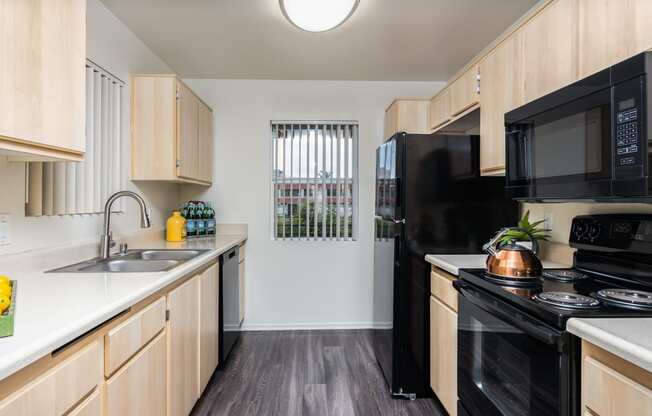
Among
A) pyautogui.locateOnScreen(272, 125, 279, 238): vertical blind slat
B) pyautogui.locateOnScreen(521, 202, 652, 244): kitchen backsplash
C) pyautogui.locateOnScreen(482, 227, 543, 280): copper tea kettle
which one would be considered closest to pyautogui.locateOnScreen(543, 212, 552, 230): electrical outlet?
pyautogui.locateOnScreen(521, 202, 652, 244): kitchen backsplash

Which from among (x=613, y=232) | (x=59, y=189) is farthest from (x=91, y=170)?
(x=613, y=232)

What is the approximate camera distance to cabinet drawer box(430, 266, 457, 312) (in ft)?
5.74

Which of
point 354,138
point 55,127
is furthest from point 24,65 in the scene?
point 354,138

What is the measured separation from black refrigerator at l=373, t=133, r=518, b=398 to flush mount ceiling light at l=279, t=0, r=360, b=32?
0.75 m

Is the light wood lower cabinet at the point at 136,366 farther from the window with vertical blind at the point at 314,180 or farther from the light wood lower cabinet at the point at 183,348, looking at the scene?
the window with vertical blind at the point at 314,180

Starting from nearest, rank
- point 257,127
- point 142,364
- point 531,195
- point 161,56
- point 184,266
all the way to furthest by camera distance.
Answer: point 142,364, point 531,195, point 184,266, point 161,56, point 257,127

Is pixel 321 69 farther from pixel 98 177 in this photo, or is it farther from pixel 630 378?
pixel 630 378

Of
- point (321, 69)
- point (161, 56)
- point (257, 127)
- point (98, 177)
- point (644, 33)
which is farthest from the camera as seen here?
point (257, 127)

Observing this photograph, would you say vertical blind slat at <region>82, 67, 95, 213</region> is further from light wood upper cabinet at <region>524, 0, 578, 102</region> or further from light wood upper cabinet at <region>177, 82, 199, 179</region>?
light wood upper cabinet at <region>524, 0, 578, 102</region>

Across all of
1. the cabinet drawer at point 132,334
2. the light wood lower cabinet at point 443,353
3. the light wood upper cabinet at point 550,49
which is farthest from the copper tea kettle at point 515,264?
the cabinet drawer at point 132,334

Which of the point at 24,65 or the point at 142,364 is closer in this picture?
the point at 24,65

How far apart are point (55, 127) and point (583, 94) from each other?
1801 mm

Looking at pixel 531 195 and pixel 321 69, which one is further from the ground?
pixel 321 69

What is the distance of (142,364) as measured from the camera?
1.28m
